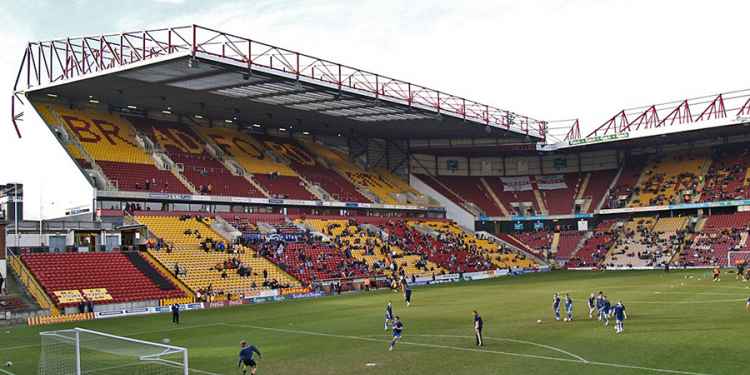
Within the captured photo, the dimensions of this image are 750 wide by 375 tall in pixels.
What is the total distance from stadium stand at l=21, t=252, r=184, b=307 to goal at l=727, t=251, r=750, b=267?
5336 centimetres

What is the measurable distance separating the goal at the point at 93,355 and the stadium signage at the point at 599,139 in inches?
2718

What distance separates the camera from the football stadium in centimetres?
2512

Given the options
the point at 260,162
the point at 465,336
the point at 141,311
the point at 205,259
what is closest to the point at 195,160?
the point at 260,162

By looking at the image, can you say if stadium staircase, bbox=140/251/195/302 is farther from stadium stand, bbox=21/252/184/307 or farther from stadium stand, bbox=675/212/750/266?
stadium stand, bbox=675/212/750/266

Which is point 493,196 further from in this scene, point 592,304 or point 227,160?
point 592,304

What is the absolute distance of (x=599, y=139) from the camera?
80688mm

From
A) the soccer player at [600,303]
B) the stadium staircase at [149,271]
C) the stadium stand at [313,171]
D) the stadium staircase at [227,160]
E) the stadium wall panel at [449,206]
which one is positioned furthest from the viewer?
the stadium wall panel at [449,206]

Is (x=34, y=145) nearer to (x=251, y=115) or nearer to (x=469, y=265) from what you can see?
(x=251, y=115)

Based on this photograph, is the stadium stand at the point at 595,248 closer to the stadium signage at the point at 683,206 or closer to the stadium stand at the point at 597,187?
the stadium signage at the point at 683,206

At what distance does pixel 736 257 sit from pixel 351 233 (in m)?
39.2

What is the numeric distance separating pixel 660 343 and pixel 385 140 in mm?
70116

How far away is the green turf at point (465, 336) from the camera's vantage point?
69.5 feet

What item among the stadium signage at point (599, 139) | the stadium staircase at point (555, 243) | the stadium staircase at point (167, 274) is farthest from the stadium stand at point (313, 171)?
the stadium staircase at point (167, 274)

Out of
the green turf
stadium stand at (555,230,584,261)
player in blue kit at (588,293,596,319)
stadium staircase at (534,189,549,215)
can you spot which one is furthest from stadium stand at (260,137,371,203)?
player in blue kit at (588,293,596,319)
